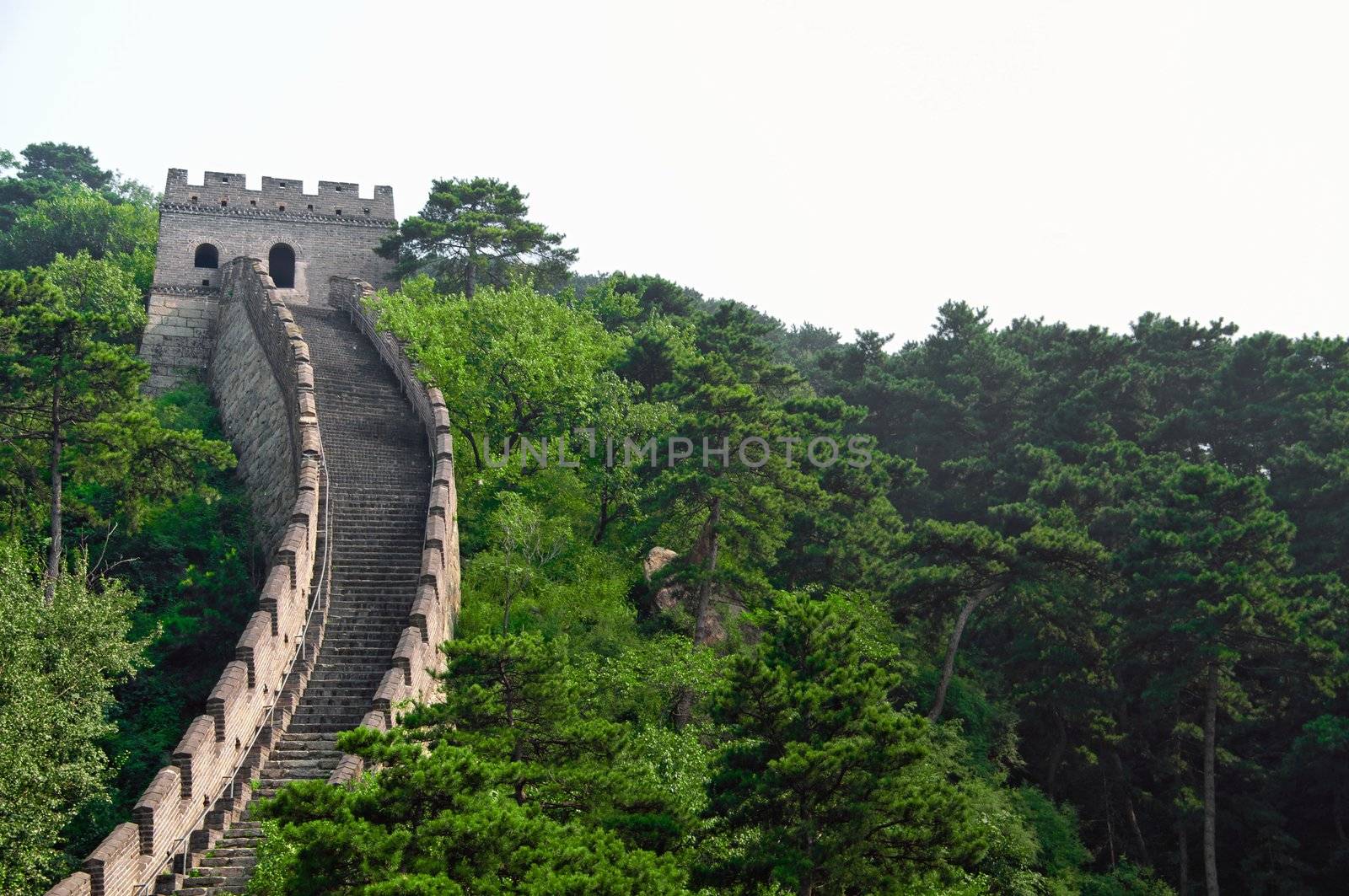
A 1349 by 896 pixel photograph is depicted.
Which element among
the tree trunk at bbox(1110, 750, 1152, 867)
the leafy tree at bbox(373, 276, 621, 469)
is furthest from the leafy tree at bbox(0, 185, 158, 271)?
the tree trunk at bbox(1110, 750, 1152, 867)

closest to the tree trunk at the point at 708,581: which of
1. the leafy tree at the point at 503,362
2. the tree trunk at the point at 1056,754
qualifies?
the leafy tree at the point at 503,362

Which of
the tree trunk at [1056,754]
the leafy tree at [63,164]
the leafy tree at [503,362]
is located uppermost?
the leafy tree at [63,164]

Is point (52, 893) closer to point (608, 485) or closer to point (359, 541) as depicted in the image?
point (359, 541)

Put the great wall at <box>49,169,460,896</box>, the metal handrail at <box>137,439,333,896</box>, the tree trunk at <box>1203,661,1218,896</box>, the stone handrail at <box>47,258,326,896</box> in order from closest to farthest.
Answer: the stone handrail at <box>47,258,326,896</box>, the metal handrail at <box>137,439,333,896</box>, the great wall at <box>49,169,460,896</box>, the tree trunk at <box>1203,661,1218,896</box>

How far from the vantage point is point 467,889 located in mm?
12469

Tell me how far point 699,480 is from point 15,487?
13784mm

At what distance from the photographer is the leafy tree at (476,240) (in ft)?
144

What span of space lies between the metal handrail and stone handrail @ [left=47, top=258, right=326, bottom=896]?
0.02m

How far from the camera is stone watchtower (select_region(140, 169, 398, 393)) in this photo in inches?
1644

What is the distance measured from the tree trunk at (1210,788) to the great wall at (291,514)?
16.2 metres

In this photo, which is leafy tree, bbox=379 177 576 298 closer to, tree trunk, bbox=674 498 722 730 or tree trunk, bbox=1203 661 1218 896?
tree trunk, bbox=674 498 722 730

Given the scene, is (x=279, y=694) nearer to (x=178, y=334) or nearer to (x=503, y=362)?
(x=503, y=362)

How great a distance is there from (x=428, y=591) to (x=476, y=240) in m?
25.1

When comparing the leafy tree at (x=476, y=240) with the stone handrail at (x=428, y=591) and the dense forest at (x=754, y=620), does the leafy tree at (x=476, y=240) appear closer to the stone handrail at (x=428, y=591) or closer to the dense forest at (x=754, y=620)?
the dense forest at (x=754, y=620)
